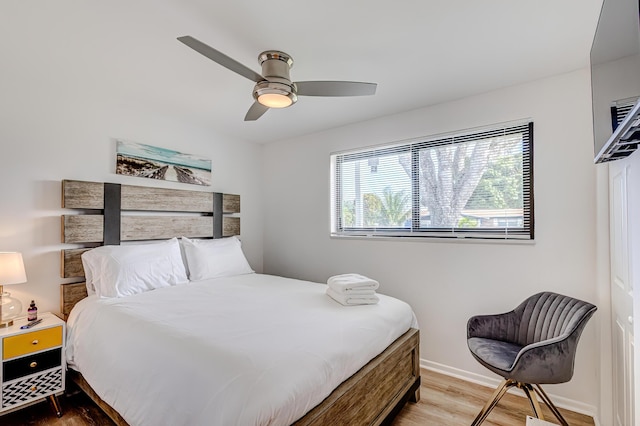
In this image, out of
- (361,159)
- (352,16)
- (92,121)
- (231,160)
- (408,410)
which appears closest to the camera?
(352,16)

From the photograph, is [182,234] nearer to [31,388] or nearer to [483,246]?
[31,388]

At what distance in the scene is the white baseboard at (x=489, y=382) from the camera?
218 cm

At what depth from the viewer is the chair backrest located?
1776 millimetres

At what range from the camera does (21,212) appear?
7.72 feet

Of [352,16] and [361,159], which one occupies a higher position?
[352,16]

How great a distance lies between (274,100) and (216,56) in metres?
0.46

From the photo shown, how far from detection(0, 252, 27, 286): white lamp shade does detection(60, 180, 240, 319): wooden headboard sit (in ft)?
1.34

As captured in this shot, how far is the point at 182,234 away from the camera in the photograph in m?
3.35

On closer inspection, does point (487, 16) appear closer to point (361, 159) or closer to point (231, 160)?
point (361, 159)

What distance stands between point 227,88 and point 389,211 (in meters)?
1.98

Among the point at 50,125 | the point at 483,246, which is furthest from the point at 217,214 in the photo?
the point at 483,246

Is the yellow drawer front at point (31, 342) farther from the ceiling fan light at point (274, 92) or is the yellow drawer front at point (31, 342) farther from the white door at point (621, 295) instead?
the white door at point (621, 295)

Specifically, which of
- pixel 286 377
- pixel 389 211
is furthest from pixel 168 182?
pixel 286 377

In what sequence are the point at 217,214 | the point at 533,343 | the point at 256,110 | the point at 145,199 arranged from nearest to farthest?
the point at 533,343
the point at 256,110
the point at 145,199
the point at 217,214
